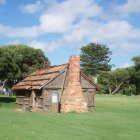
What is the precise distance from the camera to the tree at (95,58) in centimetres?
13250

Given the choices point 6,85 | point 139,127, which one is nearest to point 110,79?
point 6,85

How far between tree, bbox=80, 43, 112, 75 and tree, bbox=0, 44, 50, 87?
52.0m

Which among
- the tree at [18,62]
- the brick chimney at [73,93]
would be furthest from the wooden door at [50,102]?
the tree at [18,62]

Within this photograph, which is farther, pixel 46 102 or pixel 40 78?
pixel 40 78

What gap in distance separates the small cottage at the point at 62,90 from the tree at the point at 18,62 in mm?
11608

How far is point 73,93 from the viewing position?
40.5 metres

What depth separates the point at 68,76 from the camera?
1676 inches

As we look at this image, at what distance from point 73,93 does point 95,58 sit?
311 ft

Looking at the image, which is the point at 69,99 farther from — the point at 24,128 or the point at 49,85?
the point at 24,128

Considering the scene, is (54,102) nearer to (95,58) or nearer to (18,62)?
(18,62)

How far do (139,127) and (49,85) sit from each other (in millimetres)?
18510

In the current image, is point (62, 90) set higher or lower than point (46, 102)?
higher

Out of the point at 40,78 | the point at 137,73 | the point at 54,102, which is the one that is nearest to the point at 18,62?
the point at 40,78

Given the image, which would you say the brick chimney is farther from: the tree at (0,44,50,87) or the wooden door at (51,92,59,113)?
the tree at (0,44,50,87)
